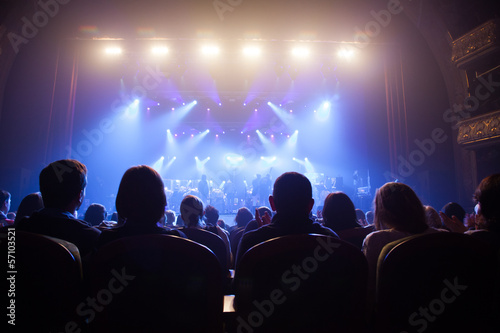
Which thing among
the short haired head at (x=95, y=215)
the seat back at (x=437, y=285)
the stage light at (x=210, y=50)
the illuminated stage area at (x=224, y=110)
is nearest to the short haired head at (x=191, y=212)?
the short haired head at (x=95, y=215)

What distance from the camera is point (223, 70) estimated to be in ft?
30.6

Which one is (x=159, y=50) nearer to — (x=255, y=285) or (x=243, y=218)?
(x=243, y=218)

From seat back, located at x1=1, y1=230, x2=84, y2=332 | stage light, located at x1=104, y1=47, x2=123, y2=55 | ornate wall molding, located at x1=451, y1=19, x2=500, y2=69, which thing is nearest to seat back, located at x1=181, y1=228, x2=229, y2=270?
seat back, located at x1=1, y1=230, x2=84, y2=332

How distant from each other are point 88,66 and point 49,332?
848 cm

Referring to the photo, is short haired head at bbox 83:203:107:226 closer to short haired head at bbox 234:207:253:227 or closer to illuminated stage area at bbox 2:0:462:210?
short haired head at bbox 234:207:253:227

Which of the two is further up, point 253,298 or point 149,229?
point 149,229

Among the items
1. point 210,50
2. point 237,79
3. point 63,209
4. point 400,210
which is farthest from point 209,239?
point 237,79

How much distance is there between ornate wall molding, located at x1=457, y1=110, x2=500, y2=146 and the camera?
460 cm

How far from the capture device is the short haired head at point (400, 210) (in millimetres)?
1647

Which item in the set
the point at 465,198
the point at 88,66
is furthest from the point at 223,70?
the point at 465,198

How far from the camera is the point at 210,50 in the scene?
7.54m

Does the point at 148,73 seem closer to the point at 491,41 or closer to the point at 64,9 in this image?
the point at 64,9

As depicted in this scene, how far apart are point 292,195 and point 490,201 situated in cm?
121

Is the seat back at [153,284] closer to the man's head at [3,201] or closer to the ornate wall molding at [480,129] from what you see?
the man's head at [3,201]
